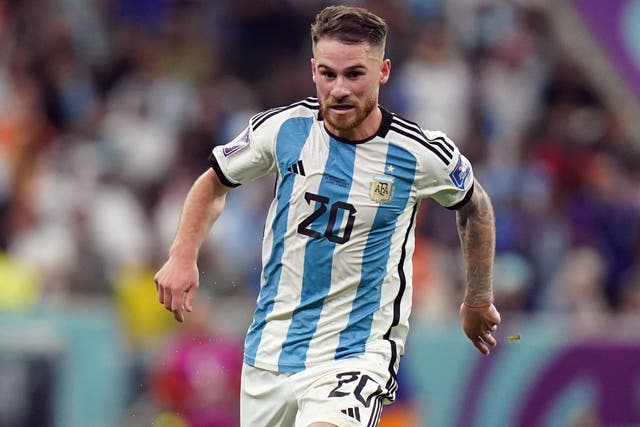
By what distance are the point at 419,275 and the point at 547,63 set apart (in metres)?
3.97

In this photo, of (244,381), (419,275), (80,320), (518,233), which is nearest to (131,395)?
(80,320)

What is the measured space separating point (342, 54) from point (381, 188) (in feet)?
2.06

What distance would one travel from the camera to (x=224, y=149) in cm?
689

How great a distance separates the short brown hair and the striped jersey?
1.27 ft

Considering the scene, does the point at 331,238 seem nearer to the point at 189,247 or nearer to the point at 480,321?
the point at 189,247

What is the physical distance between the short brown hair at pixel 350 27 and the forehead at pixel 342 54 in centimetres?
2

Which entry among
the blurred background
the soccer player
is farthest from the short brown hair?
the blurred background

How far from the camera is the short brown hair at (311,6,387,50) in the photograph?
21.3ft

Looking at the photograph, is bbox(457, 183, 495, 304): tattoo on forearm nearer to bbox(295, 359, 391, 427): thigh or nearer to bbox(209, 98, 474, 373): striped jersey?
bbox(209, 98, 474, 373): striped jersey

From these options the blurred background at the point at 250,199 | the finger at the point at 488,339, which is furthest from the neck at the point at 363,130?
the blurred background at the point at 250,199

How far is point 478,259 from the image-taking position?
23.1 ft

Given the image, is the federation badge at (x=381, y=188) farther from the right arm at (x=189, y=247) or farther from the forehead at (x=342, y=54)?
the right arm at (x=189, y=247)

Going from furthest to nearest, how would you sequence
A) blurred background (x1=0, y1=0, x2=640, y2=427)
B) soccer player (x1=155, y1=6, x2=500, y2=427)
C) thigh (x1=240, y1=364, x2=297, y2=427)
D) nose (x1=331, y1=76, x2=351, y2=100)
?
blurred background (x1=0, y1=0, x2=640, y2=427) → thigh (x1=240, y1=364, x2=297, y2=427) → soccer player (x1=155, y1=6, x2=500, y2=427) → nose (x1=331, y1=76, x2=351, y2=100)

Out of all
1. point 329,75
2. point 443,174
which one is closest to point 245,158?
point 329,75
